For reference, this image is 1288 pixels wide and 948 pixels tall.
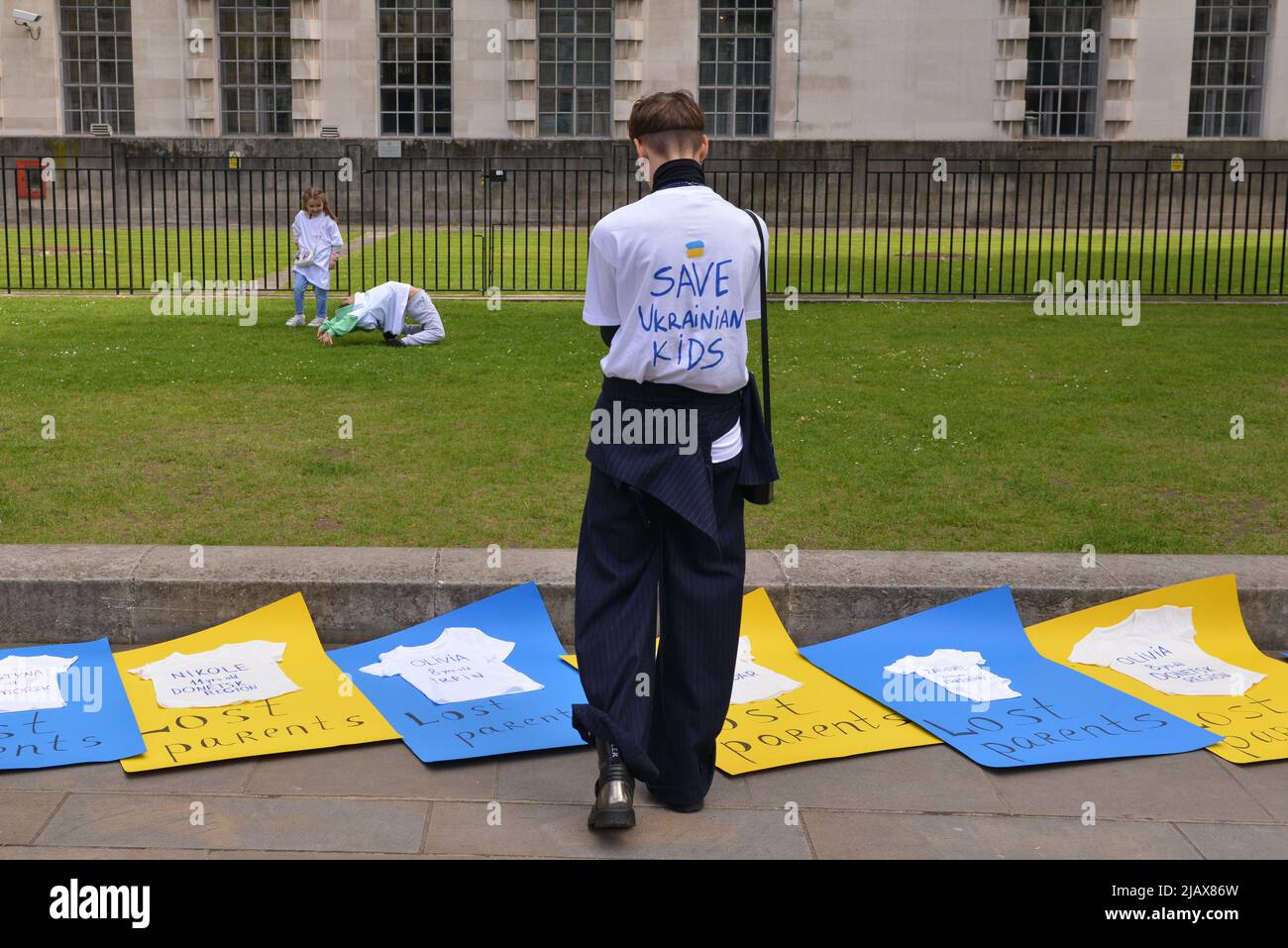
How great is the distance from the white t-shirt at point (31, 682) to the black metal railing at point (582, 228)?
10327mm

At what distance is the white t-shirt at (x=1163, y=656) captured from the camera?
516cm

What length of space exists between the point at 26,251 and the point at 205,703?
16296mm

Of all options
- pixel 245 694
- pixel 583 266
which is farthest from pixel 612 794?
pixel 583 266

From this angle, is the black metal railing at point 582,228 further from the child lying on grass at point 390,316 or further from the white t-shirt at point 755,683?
the white t-shirt at point 755,683

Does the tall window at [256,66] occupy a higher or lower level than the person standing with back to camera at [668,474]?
higher

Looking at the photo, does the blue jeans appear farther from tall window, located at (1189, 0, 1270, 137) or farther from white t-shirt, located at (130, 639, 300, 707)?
tall window, located at (1189, 0, 1270, 137)

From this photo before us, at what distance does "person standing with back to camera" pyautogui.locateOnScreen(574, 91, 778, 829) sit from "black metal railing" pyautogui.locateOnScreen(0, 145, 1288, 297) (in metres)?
11.2

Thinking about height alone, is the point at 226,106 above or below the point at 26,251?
above

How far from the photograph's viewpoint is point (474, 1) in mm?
32406

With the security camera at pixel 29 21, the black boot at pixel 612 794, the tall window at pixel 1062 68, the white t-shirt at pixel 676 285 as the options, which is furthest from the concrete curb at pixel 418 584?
the security camera at pixel 29 21

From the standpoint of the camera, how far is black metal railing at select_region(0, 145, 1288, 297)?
16.2m

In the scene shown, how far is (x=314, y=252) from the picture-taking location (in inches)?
517

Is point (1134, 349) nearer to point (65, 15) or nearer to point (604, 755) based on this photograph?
point (604, 755)
